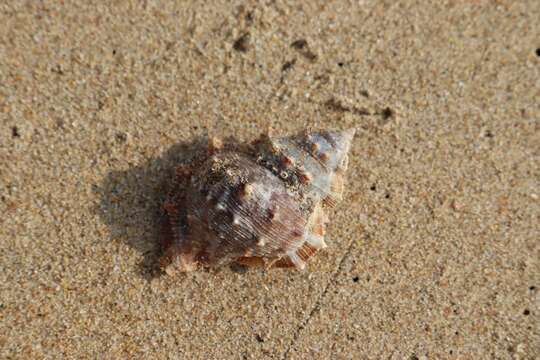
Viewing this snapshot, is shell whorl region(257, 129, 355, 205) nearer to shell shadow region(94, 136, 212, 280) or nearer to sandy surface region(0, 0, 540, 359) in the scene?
sandy surface region(0, 0, 540, 359)

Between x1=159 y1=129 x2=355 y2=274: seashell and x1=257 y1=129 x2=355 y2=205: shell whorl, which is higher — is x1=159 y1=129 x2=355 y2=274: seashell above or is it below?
below

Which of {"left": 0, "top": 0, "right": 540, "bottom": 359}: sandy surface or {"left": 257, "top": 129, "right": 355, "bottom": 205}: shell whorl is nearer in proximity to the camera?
{"left": 257, "top": 129, "right": 355, "bottom": 205}: shell whorl

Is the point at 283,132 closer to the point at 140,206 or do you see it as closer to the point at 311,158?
the point at 311,158

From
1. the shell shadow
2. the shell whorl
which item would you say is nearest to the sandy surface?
the shell shadow

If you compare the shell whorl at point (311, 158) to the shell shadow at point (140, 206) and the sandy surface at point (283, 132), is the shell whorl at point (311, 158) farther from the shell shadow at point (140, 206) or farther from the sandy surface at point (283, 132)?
the shell shadow at point (140, 206)

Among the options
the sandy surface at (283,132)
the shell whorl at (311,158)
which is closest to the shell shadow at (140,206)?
the sandy surface at (283,132)
